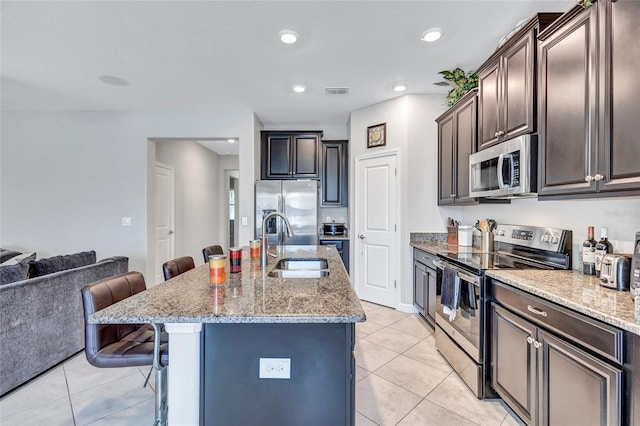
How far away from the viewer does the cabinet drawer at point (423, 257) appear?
2.94 metres

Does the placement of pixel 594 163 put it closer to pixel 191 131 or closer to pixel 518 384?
pixel 518 384

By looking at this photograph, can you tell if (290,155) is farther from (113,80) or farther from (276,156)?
(113,80)

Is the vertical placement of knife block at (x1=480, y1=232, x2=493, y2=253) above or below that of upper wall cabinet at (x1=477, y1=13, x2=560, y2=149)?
below

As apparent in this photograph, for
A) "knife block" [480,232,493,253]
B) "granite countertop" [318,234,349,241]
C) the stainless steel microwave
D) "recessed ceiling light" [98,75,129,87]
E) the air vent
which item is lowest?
"granite countertop" [318,234,349,241]

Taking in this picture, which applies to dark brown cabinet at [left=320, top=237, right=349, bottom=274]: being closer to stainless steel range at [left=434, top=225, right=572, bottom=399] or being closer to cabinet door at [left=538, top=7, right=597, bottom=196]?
stainless steel range at [left=434, top=225, right=572, bottom=399]

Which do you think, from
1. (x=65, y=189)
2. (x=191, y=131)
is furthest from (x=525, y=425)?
(x=65, y=189)

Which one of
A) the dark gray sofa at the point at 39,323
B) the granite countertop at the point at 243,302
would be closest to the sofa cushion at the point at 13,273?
the dark gray sofa at the point at 39,323

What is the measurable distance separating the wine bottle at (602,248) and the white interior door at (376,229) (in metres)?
2.11

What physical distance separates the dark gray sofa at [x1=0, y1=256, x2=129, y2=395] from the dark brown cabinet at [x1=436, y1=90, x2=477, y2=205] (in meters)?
3.51

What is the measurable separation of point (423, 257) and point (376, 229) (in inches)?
34.4

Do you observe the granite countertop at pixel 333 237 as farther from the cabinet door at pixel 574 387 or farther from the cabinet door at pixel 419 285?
the cabinet door at pixel 574 387

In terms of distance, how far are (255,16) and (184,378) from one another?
230 cm

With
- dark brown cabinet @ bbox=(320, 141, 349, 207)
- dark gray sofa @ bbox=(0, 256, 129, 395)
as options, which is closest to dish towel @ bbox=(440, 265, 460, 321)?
dark brown cabinet @ bbox=(320, 141, 349, 207)

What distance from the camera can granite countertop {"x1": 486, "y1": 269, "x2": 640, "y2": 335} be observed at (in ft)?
3.67
